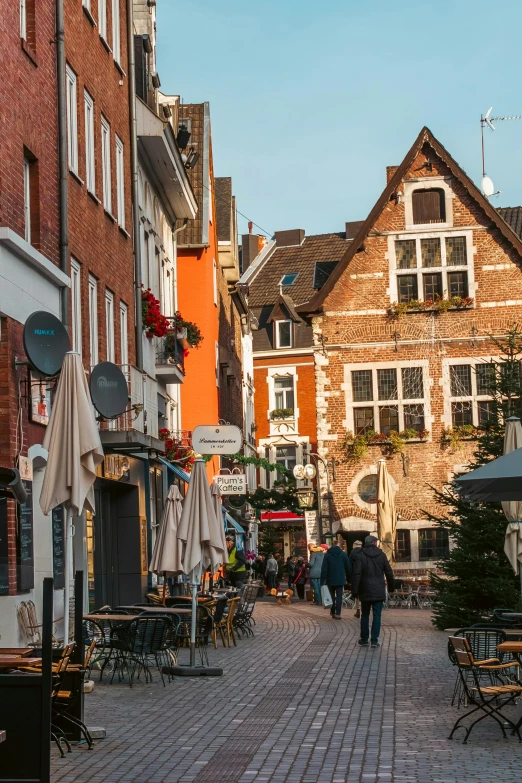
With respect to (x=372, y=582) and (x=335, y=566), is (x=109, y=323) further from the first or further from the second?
(x=335, y=566)

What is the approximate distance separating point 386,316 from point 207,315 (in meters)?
7.20

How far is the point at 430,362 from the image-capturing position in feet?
142

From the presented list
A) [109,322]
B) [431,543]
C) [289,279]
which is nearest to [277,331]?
[289,279]

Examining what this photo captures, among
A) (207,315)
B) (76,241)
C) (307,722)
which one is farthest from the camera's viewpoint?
(207,315)

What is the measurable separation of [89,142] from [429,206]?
23.4 meters

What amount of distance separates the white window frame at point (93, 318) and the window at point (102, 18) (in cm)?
453

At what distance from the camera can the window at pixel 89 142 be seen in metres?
21.6

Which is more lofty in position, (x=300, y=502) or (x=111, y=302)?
(x=111, y=302)

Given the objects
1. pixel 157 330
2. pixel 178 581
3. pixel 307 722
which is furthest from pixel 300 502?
pixel 307 722

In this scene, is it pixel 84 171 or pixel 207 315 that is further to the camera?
pixel 207 315

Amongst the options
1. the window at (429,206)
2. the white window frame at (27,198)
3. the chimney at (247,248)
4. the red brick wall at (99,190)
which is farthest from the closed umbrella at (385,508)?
the chimney at (247,248)

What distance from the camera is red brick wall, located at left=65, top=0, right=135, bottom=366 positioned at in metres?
20.3

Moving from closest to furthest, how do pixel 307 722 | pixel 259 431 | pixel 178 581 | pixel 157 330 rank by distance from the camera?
1. pixel 307 722
2. pixel 157 330
3. pixel 178 581
4. pixel 259 431

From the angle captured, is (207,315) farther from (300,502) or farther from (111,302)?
(111,302)
